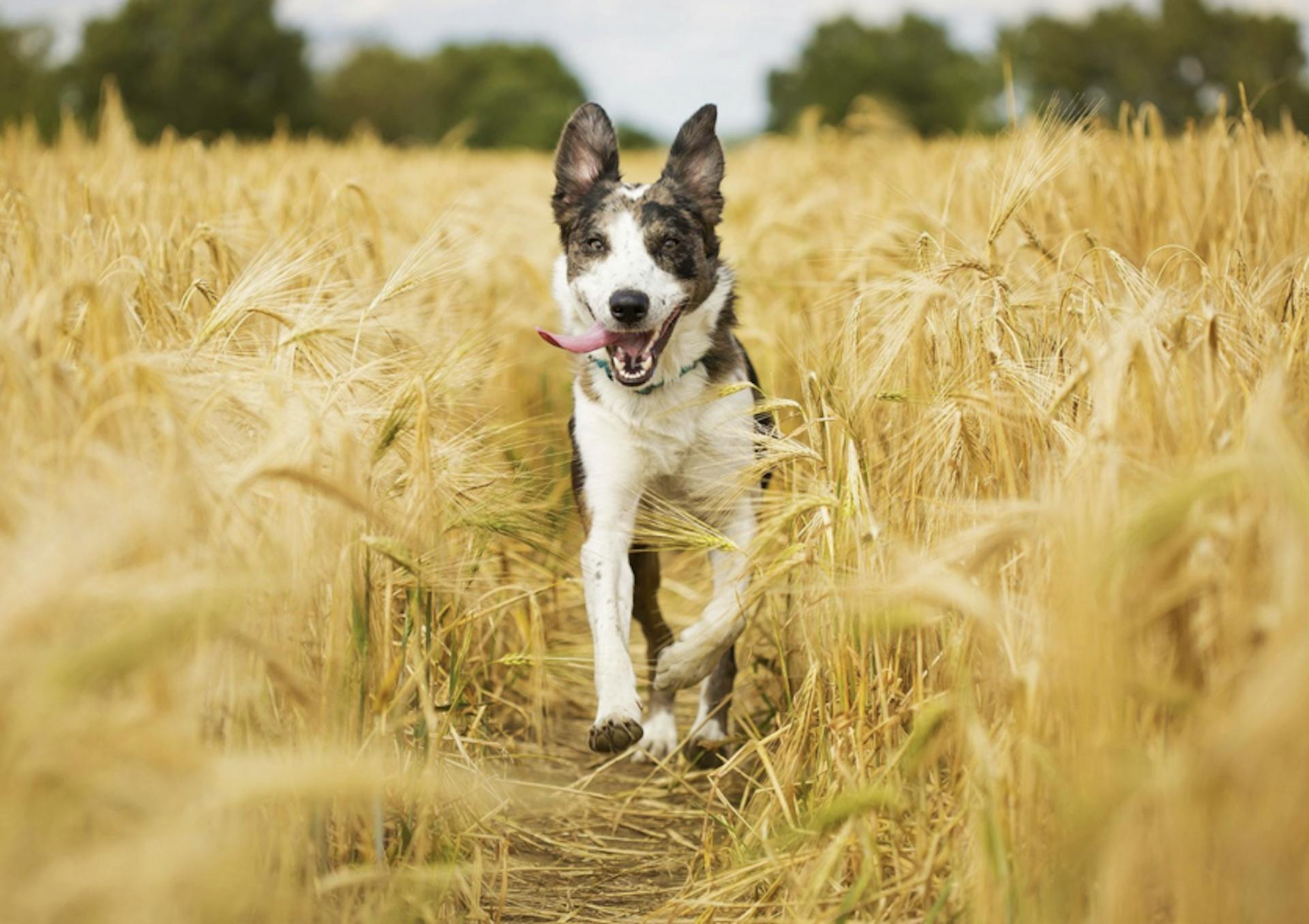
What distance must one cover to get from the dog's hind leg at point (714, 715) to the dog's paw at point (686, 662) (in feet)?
1.00

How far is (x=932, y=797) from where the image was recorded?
Result: 2797mm

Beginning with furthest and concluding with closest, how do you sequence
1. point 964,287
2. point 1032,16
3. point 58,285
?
point 1032,16, point 964,287, point 58,285

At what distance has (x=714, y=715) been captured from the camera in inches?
169

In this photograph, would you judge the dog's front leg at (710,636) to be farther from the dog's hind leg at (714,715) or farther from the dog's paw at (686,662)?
the dog's hind leg at (714,715)

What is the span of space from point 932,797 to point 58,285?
2.23 meters

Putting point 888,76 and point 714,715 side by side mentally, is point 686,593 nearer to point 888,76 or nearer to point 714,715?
point 714,715

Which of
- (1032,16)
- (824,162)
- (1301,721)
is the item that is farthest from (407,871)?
(1032,16)

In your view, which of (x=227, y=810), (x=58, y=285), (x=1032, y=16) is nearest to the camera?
(x=227, y=810)

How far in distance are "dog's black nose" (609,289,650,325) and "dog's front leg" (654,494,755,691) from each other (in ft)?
2.75

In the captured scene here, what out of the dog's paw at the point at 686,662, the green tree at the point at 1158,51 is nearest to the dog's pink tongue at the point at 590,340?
the dog's paw at the point at 686,662

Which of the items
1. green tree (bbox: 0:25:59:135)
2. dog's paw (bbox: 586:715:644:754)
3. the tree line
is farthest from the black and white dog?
green tree (bbox: 0:25:59:135)

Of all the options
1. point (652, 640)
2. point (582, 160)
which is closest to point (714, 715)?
point (652, 640)

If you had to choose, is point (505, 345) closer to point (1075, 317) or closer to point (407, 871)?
point (1075, 317)

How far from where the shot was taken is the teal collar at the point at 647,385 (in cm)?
427
